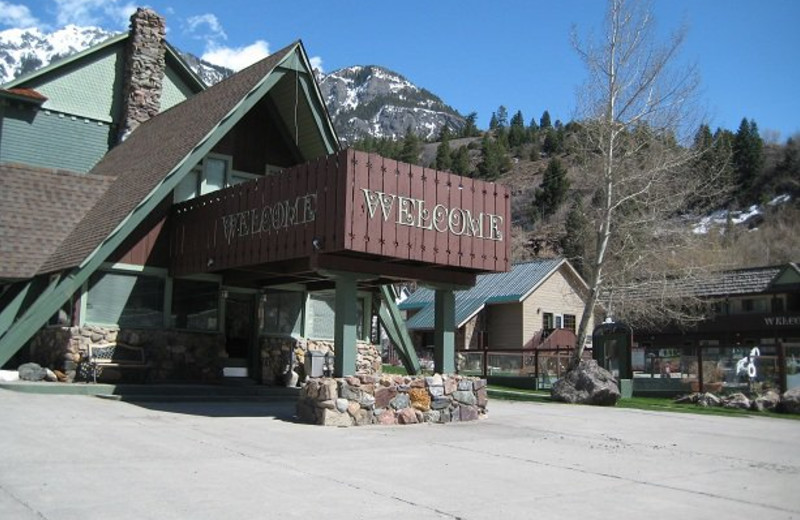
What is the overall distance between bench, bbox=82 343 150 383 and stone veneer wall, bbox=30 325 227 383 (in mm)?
108

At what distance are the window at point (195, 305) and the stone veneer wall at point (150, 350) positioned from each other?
26cm

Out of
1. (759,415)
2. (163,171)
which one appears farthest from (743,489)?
(163,171)

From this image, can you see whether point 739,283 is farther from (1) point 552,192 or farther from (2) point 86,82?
(1) point 552,192

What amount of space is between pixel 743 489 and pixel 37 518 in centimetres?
653

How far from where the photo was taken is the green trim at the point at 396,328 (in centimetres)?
1981

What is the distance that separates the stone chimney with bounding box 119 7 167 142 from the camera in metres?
23.6

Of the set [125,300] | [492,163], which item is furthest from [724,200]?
[492,163]

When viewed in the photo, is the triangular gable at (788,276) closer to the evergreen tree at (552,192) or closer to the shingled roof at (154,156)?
the shingled roof at (154,156)

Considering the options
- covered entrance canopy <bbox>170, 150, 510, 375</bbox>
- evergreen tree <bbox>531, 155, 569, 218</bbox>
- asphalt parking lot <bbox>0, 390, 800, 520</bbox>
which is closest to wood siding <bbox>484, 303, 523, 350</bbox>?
covered entrance canopy <bbox>170, 150, 510, 375</bbox>

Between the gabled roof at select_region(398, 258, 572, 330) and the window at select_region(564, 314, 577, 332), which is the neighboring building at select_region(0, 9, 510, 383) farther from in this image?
the window at select_region(564, 314, 577, 332)

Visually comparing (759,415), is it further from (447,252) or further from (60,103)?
(60,103)

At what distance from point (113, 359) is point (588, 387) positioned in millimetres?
11612

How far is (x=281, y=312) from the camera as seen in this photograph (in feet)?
62.9

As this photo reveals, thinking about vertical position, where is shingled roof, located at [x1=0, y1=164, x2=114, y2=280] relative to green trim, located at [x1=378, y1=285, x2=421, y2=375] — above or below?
above
